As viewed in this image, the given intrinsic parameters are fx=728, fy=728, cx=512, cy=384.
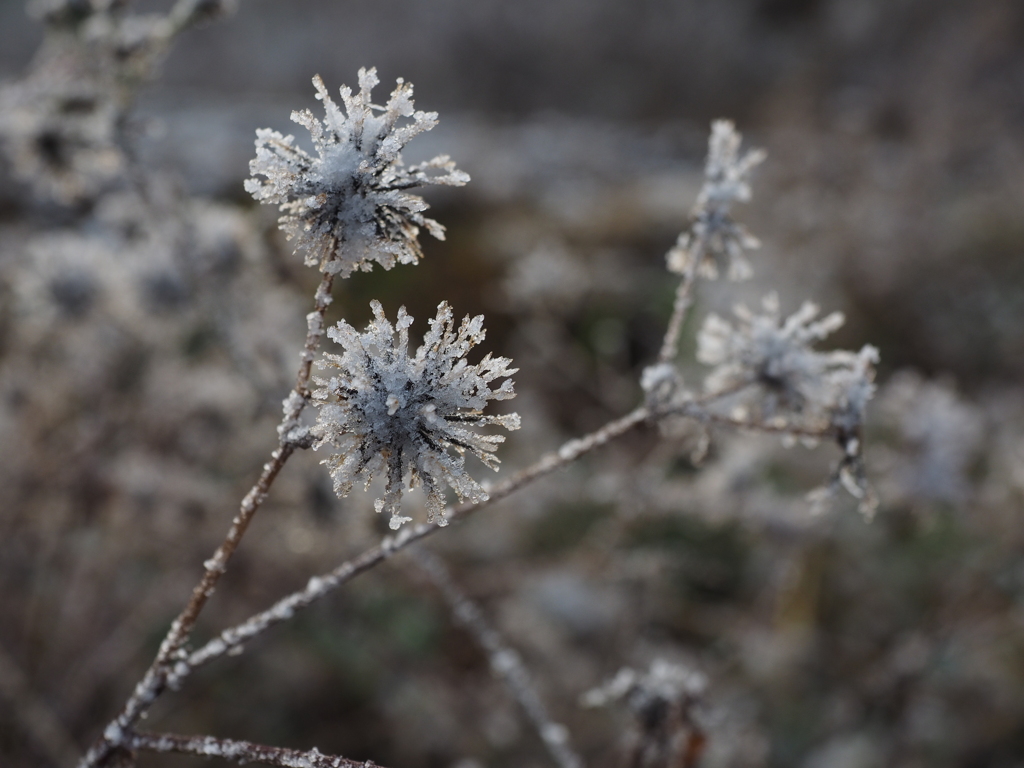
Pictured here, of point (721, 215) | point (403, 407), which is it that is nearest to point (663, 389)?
point (721, 215)

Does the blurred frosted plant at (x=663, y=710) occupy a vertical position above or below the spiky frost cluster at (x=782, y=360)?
below

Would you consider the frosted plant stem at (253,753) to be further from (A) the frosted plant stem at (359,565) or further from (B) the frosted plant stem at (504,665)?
(B) the frosted plant stem at (504,665)

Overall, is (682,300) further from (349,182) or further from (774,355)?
(349,182)

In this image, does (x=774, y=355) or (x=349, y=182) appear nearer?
(x=349, y=182)

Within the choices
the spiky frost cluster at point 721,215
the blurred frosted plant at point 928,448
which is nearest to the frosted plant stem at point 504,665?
the spiky frost cluster at point 721,215

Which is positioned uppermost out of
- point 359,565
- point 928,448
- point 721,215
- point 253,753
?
point 928,448

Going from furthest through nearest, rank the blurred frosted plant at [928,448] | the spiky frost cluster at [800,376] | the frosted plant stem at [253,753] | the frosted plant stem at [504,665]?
the blurred frosted plant at [928,448]
the frosted plant stem at [504,665]
the spiky frost cluster at [800,376]
the frosted plant stem at [253,753]
